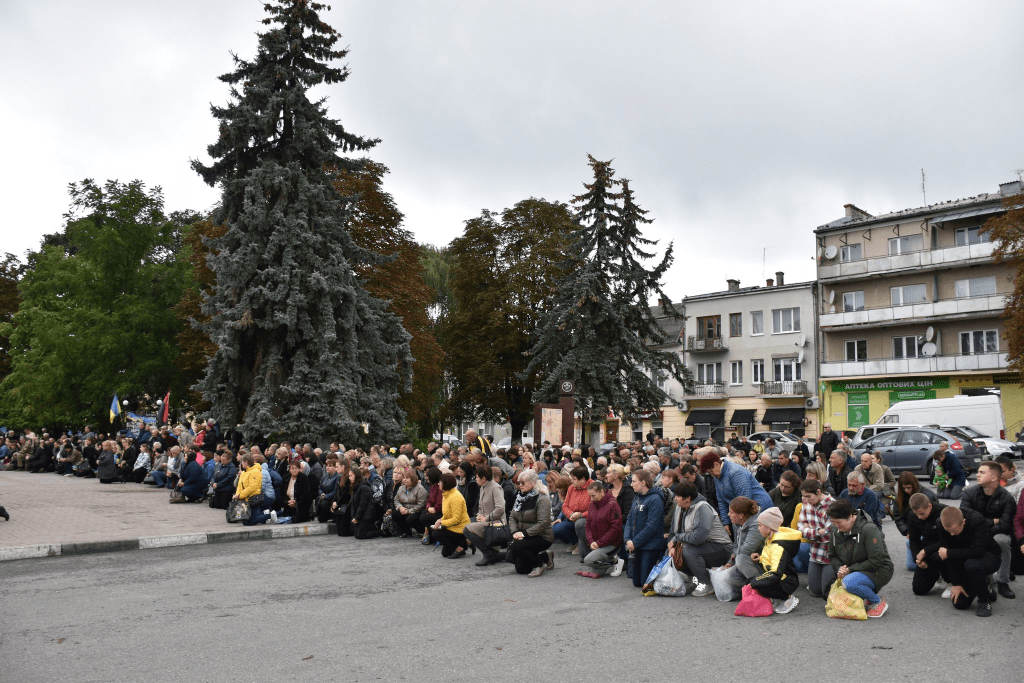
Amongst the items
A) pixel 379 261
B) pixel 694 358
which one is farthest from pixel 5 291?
pixel 694 358

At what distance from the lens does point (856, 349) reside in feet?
162

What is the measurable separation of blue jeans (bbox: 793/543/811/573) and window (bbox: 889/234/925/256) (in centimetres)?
4268

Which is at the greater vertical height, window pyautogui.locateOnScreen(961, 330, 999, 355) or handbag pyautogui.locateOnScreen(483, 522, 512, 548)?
window pyautogui.locateOnScreen(961, 330, 999, 355)

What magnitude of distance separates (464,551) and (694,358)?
46134 mm

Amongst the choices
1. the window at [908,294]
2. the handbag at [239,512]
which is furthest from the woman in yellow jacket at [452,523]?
the window at [908,294]

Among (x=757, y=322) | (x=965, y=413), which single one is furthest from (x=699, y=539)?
(x=757, y=322)

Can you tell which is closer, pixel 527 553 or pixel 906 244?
pixel 527 553

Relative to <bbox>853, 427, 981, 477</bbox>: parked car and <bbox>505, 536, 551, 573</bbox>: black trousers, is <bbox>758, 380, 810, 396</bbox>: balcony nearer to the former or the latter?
<bbox>853, 427, 981, 477</bbox>: parked car

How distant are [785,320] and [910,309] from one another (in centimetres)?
785

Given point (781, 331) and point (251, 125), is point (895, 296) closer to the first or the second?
point (781, 331)

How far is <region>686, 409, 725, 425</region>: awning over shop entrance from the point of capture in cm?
5438

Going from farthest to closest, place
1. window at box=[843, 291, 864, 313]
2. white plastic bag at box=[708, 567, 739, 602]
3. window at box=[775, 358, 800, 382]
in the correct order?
window at box=[775, 358, 800, 382]
window at box=[843, 291, 864, 313]
white plastic bag at box=[708, 567, 739, 602]

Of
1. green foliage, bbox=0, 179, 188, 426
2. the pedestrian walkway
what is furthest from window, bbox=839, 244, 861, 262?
the pedestrian walkway

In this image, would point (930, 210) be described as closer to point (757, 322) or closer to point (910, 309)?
point (910, 309)
